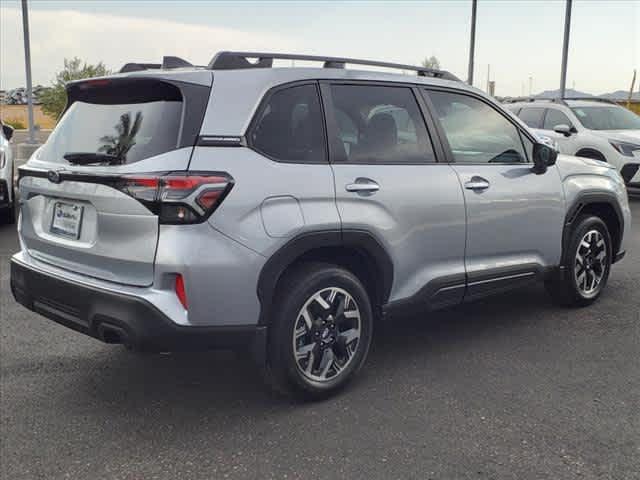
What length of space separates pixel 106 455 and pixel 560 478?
6.53ft

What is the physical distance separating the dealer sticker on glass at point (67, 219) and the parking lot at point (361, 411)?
94 cm

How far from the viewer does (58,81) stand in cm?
3177

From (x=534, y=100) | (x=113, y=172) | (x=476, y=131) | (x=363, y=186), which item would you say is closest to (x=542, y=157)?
(x=476, y=131)

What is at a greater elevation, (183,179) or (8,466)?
(183,179)

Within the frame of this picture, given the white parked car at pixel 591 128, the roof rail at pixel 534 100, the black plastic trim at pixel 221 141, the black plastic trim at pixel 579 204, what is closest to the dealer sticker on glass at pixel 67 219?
the black plastic trim at pixel 221 141

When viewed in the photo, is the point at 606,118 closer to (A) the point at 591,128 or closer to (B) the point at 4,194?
(A) the point at 591,128

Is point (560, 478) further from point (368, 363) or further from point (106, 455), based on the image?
point (106, 455)

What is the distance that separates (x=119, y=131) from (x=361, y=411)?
1865mm

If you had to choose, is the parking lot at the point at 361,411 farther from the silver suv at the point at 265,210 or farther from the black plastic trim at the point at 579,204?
the black plastic trim at the point at 579,204

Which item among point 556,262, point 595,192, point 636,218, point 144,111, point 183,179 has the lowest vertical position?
point 636,218

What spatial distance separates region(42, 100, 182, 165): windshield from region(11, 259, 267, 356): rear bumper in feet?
2.14

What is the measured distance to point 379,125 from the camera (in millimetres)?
4059

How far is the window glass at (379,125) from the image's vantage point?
3.86 meters

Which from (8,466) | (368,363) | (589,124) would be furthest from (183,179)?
(589,124)
